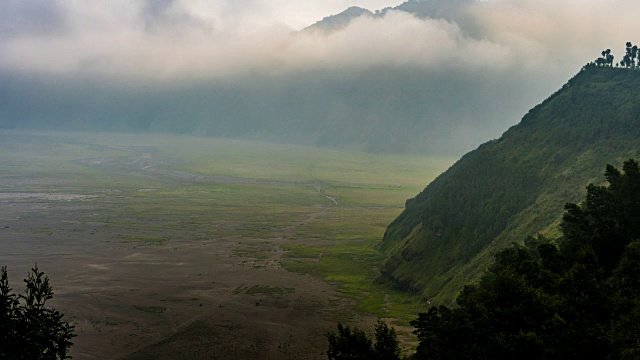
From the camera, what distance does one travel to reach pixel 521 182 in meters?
126

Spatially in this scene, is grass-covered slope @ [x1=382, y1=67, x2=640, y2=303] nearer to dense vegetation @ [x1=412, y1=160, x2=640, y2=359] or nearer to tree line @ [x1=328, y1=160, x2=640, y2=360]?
dense vegetation @ [x1=412, y1=160, x2=640, y2=359]

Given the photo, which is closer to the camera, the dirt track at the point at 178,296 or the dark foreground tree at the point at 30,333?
the dark foreground tree at the point at 30,333

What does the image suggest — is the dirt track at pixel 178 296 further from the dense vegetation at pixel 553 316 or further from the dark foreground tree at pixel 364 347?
the dense vegetation at pixel 553 316

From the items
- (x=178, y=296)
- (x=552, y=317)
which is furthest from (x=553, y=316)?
(x=178, y=296)

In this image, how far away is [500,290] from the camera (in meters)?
56.0

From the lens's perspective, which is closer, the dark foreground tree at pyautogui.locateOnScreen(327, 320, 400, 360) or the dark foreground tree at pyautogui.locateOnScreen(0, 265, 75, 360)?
the dark foreground tree at pyautogui.locateOnScreen(0, 265, 75, 360)

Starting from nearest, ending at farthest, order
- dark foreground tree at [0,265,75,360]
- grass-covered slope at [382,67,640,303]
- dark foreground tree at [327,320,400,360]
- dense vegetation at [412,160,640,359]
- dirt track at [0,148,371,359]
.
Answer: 1. dark foreground tree at [0,265,75,360]
2. dense vegetation at [412,160,640,359]
3. dark foreground tree at [327,320,400,360]
4. dirt track at [0,148,371,359]
5. grass-covered slope at [382,67,640,303]

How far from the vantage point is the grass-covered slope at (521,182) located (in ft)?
359

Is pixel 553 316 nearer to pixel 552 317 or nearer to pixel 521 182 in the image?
pixel 552 317

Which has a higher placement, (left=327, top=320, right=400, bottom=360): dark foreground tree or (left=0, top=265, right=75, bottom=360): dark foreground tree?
(left=0, top=265, right=75, bottom=360): dark foreground tree

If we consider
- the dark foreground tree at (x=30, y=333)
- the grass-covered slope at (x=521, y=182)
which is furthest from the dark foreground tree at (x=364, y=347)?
the grass-covered slope at (x=521, y=182)

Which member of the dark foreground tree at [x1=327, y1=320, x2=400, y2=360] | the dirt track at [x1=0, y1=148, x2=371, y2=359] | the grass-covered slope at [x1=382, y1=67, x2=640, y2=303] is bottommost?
the dirt track at [x1=0, y1=148, x2=371, y2=359]

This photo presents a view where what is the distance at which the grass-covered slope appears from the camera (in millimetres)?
109562

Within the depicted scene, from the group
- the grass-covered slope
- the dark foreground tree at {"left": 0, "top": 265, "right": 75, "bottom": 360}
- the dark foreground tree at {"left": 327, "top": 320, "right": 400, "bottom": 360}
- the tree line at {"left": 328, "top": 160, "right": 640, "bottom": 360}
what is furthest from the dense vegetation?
the grass-covered slope
